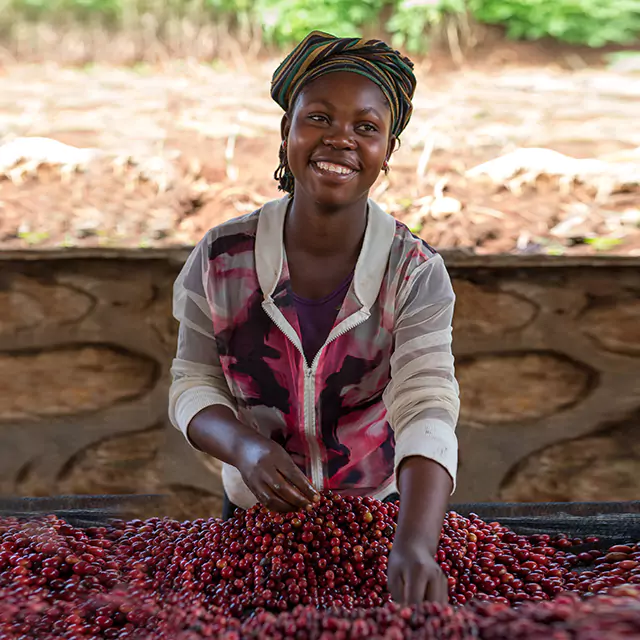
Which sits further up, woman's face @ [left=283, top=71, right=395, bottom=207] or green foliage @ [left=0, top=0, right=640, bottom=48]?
woman's face @ [left=283, top=71, right=395, bottom=207]

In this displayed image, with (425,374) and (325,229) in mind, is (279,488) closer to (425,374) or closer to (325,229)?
(425,374)

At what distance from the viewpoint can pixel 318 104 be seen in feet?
3.80

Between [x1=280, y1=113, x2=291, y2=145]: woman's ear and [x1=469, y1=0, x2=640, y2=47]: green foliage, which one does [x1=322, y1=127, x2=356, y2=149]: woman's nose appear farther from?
[x1=469, y1=0, x2=640, y2=47]: green foliage

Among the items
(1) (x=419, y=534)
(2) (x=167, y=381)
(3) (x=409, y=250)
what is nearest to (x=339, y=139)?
(3) (x=409, y=250)

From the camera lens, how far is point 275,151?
3016 mm

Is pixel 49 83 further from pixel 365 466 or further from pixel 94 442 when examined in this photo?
pixel 365 466

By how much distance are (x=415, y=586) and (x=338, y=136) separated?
2.27ft

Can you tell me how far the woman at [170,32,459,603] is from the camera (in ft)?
3.76

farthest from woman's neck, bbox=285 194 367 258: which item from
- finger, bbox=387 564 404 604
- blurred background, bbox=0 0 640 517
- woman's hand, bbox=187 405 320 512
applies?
blurred background, bbox=0 0 640 517

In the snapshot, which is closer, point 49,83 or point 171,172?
point 171,172

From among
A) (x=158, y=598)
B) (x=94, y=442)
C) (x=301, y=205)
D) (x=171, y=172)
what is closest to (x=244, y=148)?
(x=171, y=172)

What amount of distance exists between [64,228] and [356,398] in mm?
1799

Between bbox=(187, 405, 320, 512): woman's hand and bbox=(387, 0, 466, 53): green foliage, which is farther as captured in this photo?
bbox=(387, 0, 466, 53): green foliage

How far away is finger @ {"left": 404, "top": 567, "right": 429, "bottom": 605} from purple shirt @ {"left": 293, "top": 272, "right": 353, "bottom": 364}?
0.46 m
